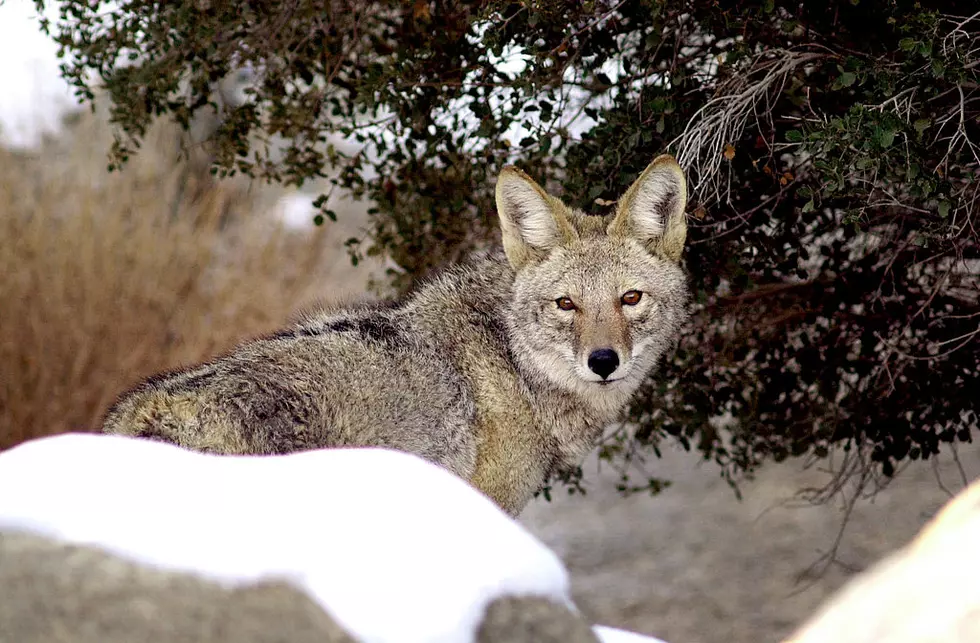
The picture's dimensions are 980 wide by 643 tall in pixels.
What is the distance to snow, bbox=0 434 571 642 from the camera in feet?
7.33

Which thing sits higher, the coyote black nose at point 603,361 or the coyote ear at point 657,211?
the coyote ear at point 657,211

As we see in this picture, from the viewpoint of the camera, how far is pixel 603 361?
3.90 meters

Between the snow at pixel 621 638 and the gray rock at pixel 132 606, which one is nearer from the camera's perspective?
the gray rock at pixel 132 606

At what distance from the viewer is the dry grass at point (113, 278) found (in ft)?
23.5

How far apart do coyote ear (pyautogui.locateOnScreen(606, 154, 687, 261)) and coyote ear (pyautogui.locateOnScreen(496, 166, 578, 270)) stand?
0.69ft

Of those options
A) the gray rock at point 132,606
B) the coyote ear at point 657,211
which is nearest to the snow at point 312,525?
the gray rock at point 132,606

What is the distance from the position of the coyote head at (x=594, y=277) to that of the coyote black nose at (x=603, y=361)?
0.15ft

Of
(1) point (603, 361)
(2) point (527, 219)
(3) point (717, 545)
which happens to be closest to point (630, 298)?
(1) point (603, 361)

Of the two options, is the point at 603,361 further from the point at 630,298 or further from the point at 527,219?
the point at 527,219

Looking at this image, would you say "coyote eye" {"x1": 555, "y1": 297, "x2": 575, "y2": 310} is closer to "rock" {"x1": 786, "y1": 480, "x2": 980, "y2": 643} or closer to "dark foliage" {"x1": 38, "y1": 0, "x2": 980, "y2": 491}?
"dark foliage" {"x1": 38, "y1": 0, "x2": 980, "y2": 491}

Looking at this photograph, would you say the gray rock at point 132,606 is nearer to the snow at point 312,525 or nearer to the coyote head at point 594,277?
the snow at point 312,525

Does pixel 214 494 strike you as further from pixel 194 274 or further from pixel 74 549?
pixel 194 274

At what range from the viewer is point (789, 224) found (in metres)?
4.84

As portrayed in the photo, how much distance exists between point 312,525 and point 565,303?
1.94m
